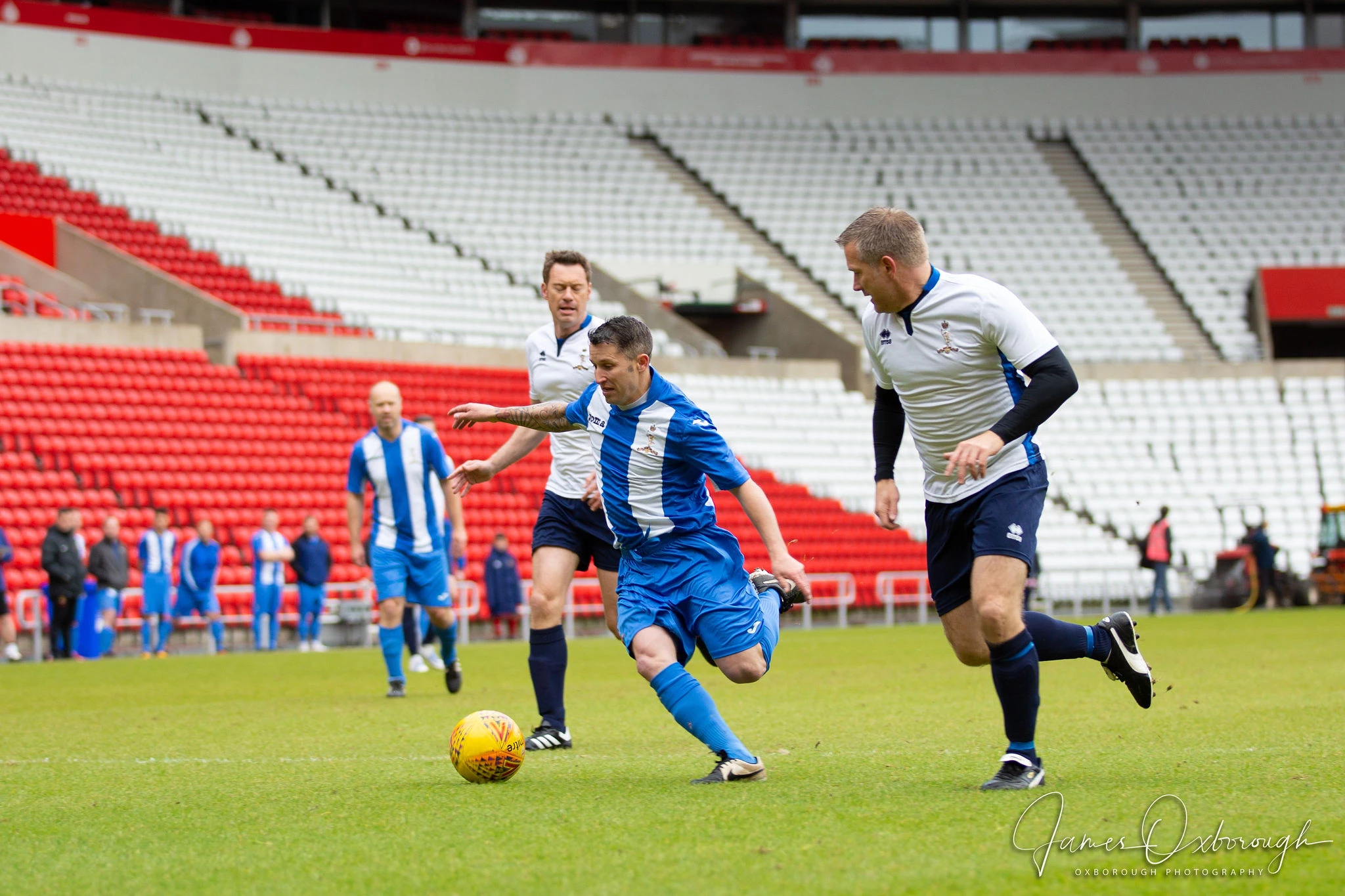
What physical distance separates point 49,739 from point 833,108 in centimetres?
3417

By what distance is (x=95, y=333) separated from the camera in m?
21.8

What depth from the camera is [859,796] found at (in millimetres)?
4781

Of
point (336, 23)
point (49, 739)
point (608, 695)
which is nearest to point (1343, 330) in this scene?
point (336, 23)

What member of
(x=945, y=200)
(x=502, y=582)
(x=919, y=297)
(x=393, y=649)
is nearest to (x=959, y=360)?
(x=919, y=297)

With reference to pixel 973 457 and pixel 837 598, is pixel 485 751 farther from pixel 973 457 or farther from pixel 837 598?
pixel 837 598

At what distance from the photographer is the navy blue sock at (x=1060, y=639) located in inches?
213

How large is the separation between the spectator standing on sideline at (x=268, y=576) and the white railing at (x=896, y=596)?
9125 millimetres

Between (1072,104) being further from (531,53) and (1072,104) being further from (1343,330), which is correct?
(531,53)

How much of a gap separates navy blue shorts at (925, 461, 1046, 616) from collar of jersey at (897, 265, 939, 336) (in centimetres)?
65

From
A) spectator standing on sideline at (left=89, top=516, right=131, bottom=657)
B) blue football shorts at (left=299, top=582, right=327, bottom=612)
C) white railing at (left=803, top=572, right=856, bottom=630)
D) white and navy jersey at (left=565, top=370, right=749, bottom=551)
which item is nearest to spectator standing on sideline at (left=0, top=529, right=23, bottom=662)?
spectator standing on sideline at (left=89, top=516, right=131, bottom=657)

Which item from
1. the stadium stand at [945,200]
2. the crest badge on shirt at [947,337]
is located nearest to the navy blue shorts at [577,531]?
the crest badge on shirt at [947,337]

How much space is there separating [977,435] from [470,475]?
2560 millimetres

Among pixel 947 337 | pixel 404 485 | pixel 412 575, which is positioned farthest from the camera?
pixel 412 575

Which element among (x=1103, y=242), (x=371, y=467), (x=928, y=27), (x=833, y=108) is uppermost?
(x=928, y=27)
